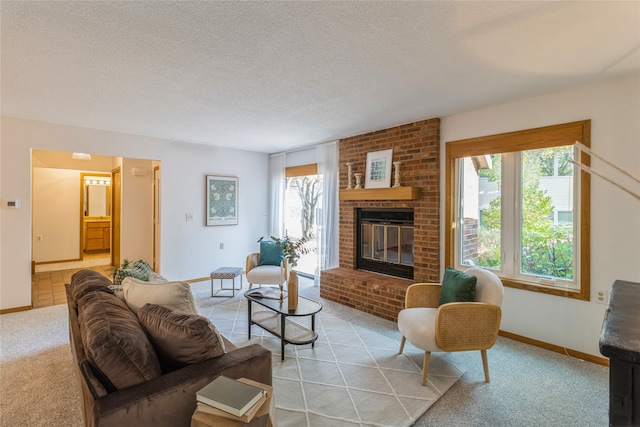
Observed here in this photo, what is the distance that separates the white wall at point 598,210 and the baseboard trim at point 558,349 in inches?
1.4

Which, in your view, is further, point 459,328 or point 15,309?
point 15,309

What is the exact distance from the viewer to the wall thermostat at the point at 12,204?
3.80 m

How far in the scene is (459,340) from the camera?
91.0 inches

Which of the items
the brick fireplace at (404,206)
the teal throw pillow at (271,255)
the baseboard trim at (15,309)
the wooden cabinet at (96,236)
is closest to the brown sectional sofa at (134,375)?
the brick fireplace at (404,206)

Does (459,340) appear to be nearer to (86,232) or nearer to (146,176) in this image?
(146,176)

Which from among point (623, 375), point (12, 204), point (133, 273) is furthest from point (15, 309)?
point (623, 375)

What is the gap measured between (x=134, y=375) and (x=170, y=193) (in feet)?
13.8

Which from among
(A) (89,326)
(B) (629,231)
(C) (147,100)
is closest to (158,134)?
(C) (147,100)

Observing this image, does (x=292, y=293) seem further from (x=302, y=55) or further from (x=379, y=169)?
(x=379, y=169)

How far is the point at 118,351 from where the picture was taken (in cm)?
131

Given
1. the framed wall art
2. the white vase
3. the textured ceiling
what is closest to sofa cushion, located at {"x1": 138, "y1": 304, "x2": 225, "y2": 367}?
the white vase

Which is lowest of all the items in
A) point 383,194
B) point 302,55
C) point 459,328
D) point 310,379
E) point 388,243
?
point 310,379

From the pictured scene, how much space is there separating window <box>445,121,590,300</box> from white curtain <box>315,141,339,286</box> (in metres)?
1.80

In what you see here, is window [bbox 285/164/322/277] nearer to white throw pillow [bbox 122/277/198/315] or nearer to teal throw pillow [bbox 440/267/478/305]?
teal throw pillow [bbox 440/267/478/305]
